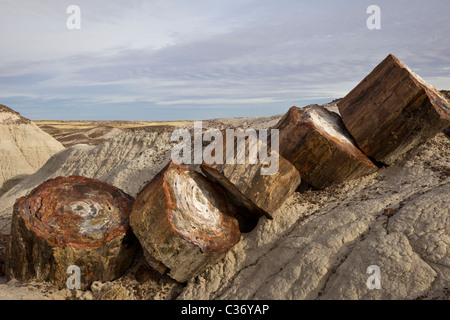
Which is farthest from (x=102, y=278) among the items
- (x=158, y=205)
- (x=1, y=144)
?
(x=1, y=144)

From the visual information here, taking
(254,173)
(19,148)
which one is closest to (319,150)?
(254,173)

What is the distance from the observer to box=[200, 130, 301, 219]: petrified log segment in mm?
6262

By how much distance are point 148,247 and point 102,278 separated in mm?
1460

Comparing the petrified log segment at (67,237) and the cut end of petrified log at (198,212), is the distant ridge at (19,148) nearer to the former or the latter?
the petrified log segment at (67,237)

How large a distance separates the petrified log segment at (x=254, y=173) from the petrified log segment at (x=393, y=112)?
6.35 feet

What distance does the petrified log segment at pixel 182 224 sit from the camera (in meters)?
6.01

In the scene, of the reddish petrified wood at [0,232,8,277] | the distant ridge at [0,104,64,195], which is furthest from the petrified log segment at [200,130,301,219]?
the distant ridge at [0,104,64,195]

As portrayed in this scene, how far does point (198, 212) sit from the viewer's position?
6.46 m

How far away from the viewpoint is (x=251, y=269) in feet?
21.6

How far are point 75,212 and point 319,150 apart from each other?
189 inches

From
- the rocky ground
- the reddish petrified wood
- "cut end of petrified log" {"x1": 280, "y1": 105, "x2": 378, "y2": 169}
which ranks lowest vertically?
the reddish petrified wood

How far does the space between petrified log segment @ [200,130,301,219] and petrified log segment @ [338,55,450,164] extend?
76.2 inches

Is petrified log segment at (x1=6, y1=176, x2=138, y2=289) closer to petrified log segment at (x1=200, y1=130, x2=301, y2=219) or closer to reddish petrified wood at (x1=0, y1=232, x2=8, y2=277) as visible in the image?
reddish petrified wood at (x1=0, y1=232, x2=8, y2=277)
